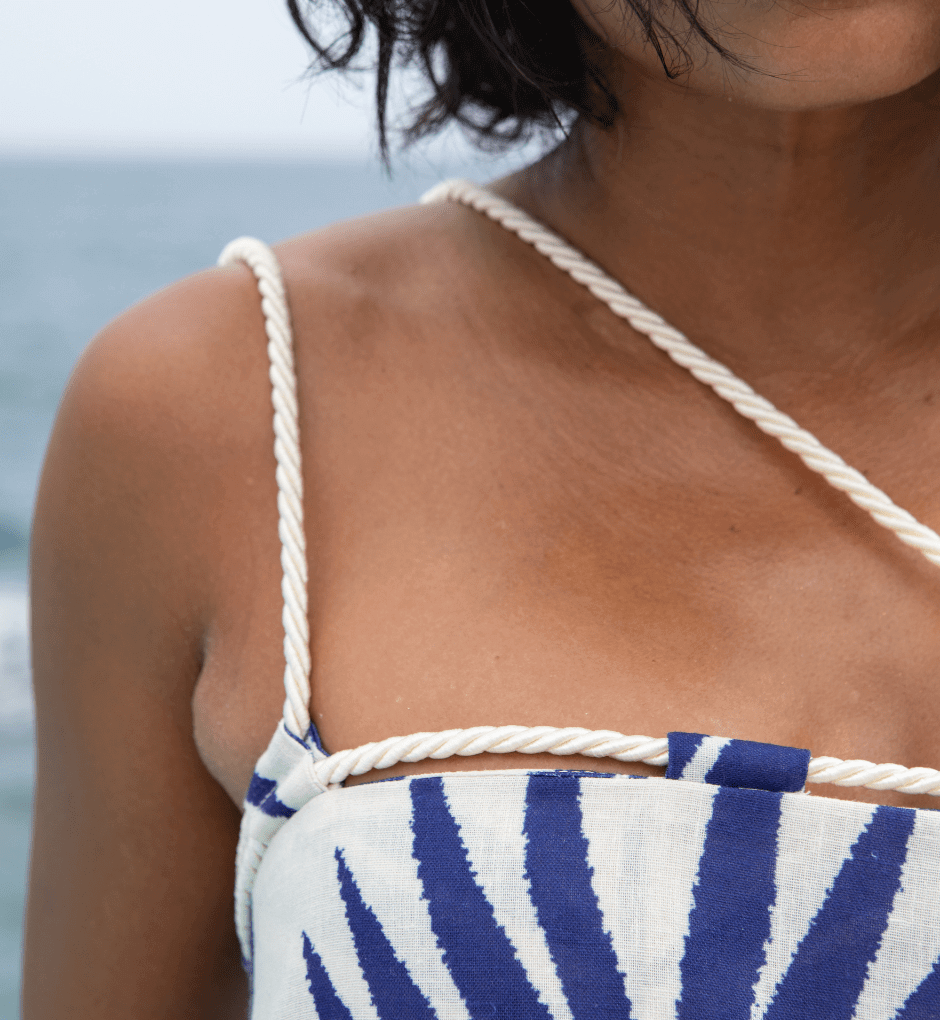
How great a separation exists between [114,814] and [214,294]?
0.36 m

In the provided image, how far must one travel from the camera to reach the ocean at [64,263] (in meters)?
4.02

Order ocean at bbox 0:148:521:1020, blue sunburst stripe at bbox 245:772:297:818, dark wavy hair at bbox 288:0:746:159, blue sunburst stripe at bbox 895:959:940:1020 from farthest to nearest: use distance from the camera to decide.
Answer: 1. ocean at bbox 0:148:521:1020
2. dark wavy hair at bbox 288:0:746:159
3. blue sunburst stripe at bbox 245:772:297:818
4. blue sunburst stripe at bbox 895:959:940:1020

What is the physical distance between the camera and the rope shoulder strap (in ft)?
2.04

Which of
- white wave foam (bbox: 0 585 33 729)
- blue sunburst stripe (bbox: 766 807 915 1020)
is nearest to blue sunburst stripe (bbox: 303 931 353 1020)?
blue sunburst stripe (bbox: 766 807 915 1020)

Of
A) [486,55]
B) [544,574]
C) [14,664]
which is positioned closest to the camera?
[544,574]

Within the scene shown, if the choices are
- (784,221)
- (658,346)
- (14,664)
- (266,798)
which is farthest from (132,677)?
(14,664)

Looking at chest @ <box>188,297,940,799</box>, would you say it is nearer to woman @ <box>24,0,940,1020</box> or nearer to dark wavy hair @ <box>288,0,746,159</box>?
woman @ <box>24,0,940,1020</box>

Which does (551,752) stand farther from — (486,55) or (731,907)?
(486,55)

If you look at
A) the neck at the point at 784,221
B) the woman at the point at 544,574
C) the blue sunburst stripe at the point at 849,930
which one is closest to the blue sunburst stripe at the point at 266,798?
the woman at the point at 544,574

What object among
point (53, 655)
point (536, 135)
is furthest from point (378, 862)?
point (536, 135)

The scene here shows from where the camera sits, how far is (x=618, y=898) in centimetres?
55

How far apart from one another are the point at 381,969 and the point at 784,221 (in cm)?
50

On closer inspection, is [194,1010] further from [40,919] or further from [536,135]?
[536,135]

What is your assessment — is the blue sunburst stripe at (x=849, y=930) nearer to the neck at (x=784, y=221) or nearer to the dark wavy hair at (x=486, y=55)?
the neck at (x=784, y=221)
